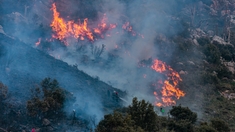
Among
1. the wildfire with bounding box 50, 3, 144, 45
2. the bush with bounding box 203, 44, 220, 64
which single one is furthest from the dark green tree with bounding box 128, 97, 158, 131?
the bush with bounding box 203, 44, 220, 64

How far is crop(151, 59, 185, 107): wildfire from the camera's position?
125ft

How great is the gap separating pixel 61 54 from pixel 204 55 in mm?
29513

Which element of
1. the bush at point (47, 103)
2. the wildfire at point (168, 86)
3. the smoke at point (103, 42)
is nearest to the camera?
the bush at point (47, 103)

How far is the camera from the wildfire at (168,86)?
38.0m

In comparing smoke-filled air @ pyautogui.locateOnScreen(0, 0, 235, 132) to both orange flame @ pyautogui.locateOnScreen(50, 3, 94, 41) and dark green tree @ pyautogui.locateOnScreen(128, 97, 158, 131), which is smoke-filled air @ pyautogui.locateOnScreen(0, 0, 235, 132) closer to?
dark green tree @ pyautogui.locateOnScreen(128, 97, 158, 131)

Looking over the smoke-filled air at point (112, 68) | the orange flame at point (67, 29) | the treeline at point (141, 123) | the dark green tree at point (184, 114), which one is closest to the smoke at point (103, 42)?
the smoke-filled air at point (112, 68)

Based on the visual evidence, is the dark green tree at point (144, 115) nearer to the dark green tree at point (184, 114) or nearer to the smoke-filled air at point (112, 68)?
the smoke-filled air at point (112, 68)

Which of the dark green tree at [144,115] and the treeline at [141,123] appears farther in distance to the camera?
the dark green tree at [144,115]

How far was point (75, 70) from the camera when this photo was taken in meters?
35.4

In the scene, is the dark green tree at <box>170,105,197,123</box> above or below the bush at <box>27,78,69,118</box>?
above

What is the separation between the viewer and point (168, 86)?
41.8 meters

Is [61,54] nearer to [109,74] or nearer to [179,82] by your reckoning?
[109,74]

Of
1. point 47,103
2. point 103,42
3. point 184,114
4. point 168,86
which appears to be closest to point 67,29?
point 103,42

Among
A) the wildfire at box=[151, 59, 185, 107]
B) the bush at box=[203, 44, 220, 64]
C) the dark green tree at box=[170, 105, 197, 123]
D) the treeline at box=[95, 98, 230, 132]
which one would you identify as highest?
the bush at box=[203, 44, 220, 64]
